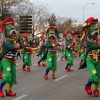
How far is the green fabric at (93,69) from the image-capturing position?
866cm

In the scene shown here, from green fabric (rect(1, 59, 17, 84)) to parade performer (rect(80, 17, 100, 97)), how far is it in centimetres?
220

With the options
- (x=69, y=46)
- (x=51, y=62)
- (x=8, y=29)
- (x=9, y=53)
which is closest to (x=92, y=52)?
(x=9, y=53)

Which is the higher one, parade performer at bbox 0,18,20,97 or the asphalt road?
parade performer at bbox 0,18,20,97

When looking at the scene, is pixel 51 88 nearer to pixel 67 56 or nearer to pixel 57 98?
pixel 57 98

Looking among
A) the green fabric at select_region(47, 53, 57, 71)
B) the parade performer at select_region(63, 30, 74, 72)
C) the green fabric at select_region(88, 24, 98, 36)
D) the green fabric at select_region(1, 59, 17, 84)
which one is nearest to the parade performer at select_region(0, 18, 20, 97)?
the green fabric at select_region(1, 59, 17, 84)

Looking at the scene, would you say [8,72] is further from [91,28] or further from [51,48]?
[51,48]

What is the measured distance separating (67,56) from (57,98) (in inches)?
277

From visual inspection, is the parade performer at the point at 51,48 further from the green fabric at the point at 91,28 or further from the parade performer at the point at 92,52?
the green fabric at the point at 91,28

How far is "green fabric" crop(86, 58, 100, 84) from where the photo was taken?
8.66 m

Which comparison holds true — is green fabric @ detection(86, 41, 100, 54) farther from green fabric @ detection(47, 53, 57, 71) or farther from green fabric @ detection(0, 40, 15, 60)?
green fabric @ detection(47, 53, 57, 71)

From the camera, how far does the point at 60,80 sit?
12.6 metres

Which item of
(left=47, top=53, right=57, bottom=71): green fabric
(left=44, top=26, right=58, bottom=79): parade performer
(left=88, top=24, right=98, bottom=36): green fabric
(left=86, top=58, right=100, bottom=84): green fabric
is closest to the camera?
(left=86, top=58, right=100, bottom=84): green fabric

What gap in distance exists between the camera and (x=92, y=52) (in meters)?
8.96

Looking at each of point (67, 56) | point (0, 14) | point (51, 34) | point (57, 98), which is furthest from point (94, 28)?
point (0, 14)
